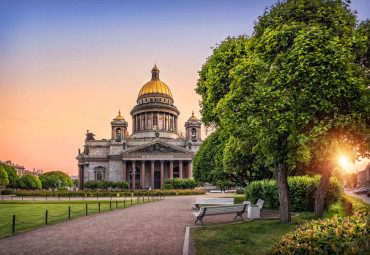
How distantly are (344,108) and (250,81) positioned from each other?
13.7 ft

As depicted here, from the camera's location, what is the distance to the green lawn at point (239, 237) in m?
9.21

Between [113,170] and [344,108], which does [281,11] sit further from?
[113,170]

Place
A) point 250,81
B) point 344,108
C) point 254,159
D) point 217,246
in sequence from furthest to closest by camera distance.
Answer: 1. point 254,159
2. point 250,81
3. point 344,108
4. point 217,246

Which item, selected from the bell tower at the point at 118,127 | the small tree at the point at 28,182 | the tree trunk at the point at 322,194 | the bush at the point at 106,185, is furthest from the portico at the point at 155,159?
the tree trunk at the point at 322,194

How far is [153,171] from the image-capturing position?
7112 centimetres

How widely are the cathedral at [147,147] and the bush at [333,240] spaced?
6479 cm

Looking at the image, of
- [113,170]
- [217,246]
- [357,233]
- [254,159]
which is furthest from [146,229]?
[113,170]

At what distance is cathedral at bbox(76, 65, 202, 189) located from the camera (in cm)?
7250

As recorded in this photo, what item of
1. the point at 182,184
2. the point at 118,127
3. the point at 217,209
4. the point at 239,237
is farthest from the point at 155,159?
the point at 239,237

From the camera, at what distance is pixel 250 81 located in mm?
13617

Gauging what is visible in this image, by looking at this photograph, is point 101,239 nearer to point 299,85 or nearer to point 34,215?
point 299,85

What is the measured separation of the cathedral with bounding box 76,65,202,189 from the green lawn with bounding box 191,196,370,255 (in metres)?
57.5

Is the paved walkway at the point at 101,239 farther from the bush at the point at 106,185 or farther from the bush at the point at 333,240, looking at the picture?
the bush at the point at 106,185

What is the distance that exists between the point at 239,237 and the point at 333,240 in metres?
Result: 6.20
